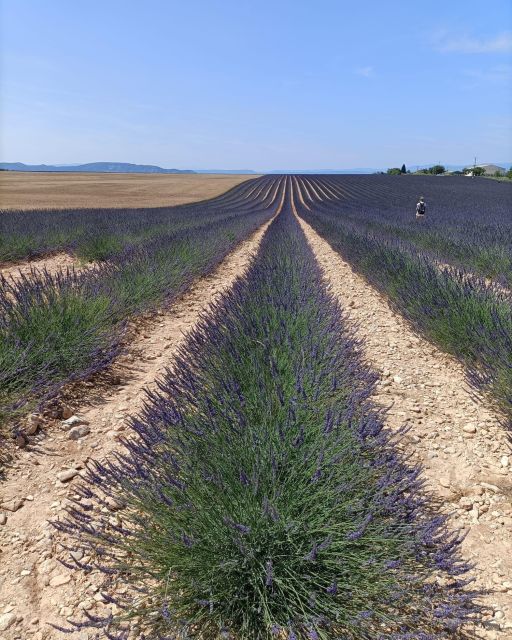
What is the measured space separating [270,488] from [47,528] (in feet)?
3.50

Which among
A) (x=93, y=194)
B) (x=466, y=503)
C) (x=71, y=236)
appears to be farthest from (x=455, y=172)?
(x=466, y=503)

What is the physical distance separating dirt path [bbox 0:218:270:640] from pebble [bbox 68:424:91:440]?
24 millimetres

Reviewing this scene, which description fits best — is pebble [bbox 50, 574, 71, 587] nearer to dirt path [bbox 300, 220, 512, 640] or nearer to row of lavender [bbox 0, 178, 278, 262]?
dirt path [bbox 300, 220, 512, 640]

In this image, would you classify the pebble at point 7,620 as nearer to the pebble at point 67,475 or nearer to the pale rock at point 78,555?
the pale rock at point 78,555

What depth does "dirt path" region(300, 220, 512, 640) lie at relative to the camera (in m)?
1.54

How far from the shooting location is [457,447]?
231 cm

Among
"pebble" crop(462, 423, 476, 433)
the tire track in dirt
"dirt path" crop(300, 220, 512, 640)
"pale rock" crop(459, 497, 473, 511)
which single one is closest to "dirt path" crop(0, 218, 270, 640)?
"dirt path" crop(300, 220, 512, 640)

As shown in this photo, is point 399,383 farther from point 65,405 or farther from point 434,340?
point 65,405

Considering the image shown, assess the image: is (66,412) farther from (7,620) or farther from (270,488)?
(270,488)

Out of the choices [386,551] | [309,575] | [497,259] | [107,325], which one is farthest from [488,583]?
[497,259]

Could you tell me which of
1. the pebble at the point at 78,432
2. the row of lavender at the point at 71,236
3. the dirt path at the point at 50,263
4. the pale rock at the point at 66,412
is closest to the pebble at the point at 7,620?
the pebble at the point at 78,432

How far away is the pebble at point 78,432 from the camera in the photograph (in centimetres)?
243

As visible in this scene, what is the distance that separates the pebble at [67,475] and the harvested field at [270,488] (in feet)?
0.05

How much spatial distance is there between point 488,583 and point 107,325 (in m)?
3.49
